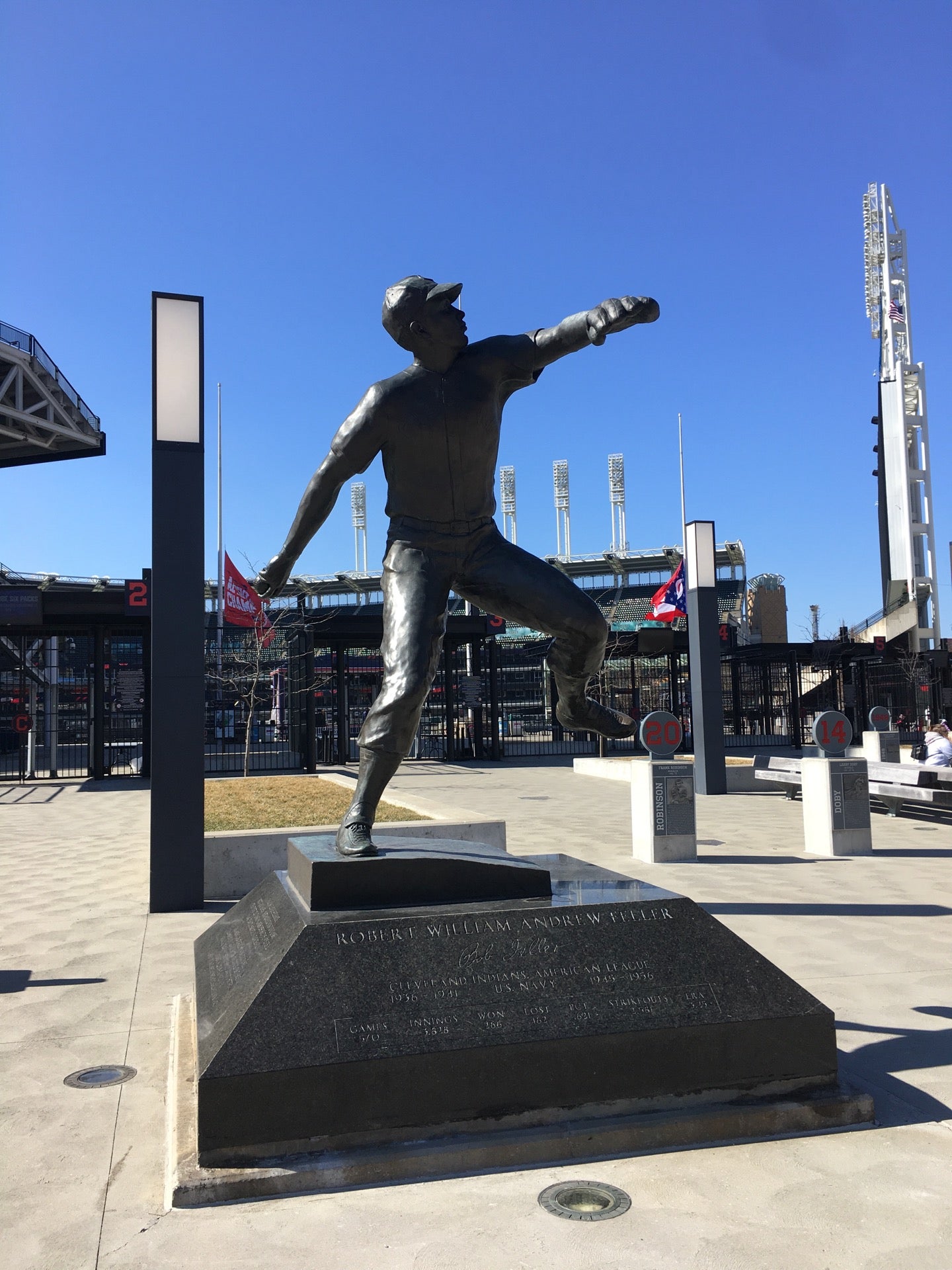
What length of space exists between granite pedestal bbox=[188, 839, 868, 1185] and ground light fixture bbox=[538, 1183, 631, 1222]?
0.23 metres

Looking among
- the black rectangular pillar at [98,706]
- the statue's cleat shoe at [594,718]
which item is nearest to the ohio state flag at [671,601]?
the black rectangular pillar at [98,706]

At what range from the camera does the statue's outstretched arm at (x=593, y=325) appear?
4051mm

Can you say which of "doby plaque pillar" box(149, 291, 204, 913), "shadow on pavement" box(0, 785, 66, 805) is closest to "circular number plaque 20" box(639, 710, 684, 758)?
"doby plaque pillar" box(149, 291, 204, 913)

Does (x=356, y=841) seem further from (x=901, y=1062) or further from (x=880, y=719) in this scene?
(x=880, y=719)

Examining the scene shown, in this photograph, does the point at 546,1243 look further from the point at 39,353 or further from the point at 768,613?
the point at 768,613

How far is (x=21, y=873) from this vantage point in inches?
371

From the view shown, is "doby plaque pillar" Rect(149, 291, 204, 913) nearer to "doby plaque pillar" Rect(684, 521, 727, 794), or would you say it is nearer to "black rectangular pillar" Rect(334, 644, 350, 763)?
"doby plaque pillar" Rect(684, 521, 727, 794)

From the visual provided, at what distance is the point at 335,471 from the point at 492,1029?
2.47m

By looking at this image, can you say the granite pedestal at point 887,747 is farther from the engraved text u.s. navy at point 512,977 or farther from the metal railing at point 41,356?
the metal railing at point 41,356

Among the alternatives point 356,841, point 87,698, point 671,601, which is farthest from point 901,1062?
point 87,698

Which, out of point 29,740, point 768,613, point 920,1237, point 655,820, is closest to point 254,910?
point 920,1237

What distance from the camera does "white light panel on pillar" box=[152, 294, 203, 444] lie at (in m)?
7.96

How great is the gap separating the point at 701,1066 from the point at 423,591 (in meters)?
2.19

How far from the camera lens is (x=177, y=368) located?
8.02 meters
